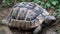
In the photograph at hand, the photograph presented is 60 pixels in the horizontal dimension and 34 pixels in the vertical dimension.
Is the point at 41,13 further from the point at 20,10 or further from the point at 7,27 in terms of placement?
the point at 7,27

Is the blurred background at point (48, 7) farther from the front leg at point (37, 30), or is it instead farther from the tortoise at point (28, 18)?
the front leg at point (37, 30)

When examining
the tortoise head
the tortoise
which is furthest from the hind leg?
the tortoise head

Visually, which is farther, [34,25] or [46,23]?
[46,23]

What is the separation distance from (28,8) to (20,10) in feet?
0.45

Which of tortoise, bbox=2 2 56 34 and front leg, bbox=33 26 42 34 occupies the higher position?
tortoise, bbox=2 2 56 34

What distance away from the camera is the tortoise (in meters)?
2.91

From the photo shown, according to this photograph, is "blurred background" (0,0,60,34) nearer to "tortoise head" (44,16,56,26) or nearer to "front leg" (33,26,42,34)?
"tortoise head" (44,16,56,26)

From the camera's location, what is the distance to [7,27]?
11.2 feet

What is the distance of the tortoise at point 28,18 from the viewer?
9.55 feet

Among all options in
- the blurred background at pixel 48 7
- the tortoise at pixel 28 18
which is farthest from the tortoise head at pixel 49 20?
the blurred background at pixel 48 7

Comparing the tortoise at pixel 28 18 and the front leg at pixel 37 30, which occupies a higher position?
the tortoise at pixel 28 18

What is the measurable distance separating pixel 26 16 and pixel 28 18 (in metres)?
0.05

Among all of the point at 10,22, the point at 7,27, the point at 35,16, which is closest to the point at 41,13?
the point at 35,16

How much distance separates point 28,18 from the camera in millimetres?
2938
